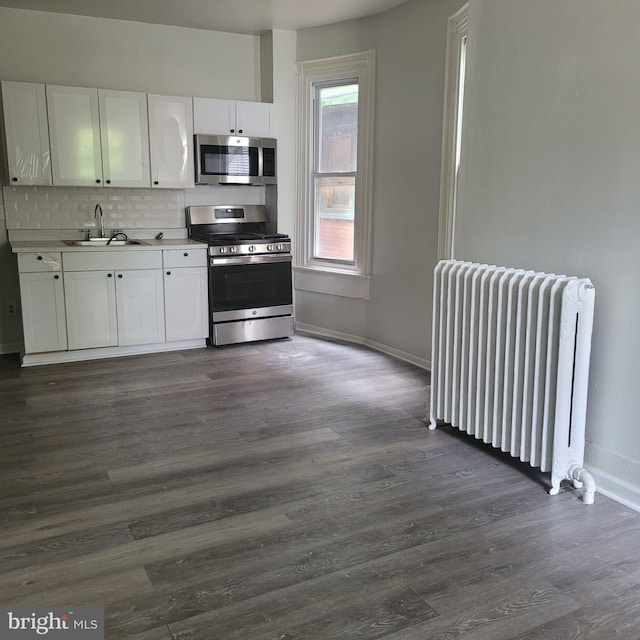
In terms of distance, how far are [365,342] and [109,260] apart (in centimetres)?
224

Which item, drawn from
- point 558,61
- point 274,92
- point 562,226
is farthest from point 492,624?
point 274,92

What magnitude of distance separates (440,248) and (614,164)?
196 cm

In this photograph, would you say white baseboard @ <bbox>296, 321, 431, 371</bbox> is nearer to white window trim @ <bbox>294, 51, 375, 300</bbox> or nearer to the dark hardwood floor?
white window trim @ <bbox>294, 51, 375, 300</bbox>

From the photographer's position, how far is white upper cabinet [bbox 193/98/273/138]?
5.33 metres

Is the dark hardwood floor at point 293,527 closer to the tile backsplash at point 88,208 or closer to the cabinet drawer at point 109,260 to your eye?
the cabinet drawer at point 109,260

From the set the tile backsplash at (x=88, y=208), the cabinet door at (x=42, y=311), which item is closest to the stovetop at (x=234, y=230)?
the tile backsplash at (x=88, y=208)

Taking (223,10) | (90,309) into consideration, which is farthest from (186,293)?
(223,10)

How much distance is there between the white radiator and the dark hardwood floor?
181mm

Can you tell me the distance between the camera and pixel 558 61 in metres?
2.86

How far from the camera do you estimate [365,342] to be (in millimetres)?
5590

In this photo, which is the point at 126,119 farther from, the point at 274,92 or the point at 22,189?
the point at 274,92

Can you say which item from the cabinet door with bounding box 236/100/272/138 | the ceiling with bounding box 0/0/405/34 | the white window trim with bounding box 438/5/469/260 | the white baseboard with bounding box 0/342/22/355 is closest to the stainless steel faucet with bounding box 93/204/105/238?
the white baseboard with bounding box 0/342/22/355

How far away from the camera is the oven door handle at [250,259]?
5.27m

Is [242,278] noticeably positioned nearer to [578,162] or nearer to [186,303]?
[186,303]
